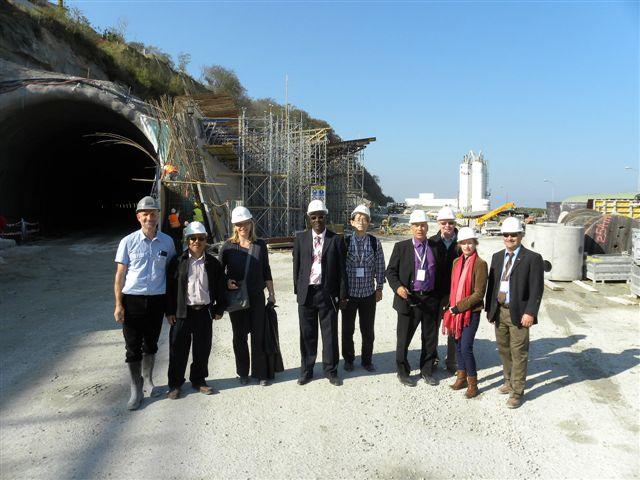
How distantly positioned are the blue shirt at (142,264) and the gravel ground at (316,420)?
1112 millimetres

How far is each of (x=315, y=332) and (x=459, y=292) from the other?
5.04ft

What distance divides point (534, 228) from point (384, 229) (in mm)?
17160

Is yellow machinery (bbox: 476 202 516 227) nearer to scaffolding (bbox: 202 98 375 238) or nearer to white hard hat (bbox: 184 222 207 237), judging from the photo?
scaffolding (bbox: 202 98 375 238)

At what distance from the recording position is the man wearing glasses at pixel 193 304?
396 cm

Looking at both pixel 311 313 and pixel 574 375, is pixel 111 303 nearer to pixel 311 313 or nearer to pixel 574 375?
pixel 311 313

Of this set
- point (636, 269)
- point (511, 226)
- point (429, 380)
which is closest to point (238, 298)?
point (429, 380)

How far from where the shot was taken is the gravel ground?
3.02 m

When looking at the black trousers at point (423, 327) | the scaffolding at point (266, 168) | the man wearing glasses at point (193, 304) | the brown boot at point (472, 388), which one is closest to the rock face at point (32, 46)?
the scaffolding at point (266, 168)

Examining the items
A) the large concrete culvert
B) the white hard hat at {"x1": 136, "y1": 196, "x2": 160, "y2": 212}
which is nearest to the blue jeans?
the white hard hat at {"x1": 136, "y1": 196, "x2": 160, "y2": 212}

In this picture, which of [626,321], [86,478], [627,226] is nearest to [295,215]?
[627,226]

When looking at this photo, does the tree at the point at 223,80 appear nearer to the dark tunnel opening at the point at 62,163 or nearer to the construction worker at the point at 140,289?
Result: the dark tunnel opening at the point at 62,163

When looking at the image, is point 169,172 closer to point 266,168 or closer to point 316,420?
point 266,168

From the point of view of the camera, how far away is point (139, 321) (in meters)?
3.82

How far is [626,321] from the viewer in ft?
22.5
